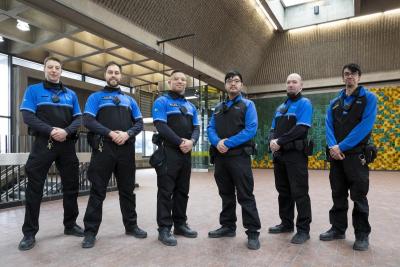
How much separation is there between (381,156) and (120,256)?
12679 mm

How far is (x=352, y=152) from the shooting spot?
2971 mm

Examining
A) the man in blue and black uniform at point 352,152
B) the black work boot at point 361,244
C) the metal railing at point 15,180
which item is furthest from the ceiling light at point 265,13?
the black work boot at point 361,244

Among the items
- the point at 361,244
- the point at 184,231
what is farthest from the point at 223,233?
the point at 361,244

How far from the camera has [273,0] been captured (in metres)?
11.0

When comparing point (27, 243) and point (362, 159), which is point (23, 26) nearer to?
point (27, 243)

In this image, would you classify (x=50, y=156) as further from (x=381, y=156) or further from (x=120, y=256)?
(x=381, y=156)

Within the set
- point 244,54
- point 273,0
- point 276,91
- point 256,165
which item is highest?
point 273,0

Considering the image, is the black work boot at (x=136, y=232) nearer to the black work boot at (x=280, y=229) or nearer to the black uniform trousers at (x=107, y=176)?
the black uniform trousers at (x=107, y=176)

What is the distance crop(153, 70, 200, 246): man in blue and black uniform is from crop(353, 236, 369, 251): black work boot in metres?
1.61

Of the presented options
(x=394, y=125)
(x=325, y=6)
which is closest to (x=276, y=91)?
(x=325, y=6)

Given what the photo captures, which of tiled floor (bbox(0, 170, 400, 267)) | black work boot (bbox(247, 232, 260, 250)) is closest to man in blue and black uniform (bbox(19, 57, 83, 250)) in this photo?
tiled floor (bbox(0, 170, 400, 267))

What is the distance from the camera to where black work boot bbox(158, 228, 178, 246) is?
3.03 m

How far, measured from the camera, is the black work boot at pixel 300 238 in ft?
10.1

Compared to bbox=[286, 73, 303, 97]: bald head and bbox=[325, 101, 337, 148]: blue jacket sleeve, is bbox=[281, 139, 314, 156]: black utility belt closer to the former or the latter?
bbox=[325, 101, 337, 148]: blue jacket sleeve
